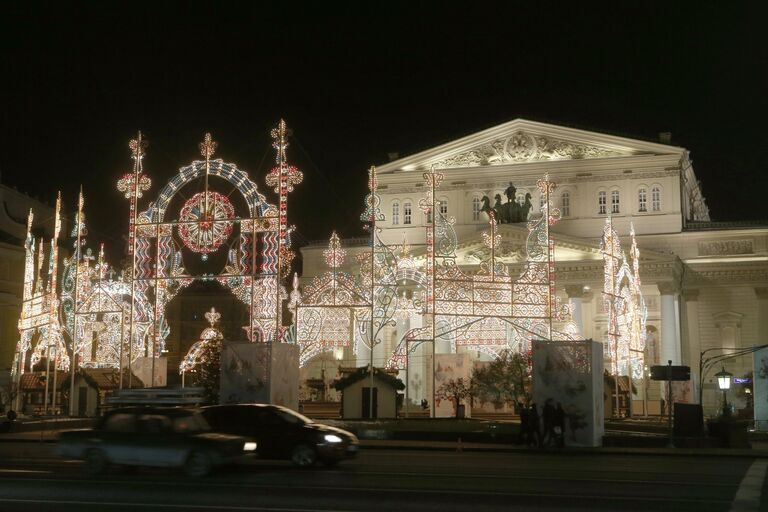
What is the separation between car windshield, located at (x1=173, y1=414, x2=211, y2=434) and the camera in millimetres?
18844

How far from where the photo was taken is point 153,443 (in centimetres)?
1869

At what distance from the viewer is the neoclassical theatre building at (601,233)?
6181 centimetres

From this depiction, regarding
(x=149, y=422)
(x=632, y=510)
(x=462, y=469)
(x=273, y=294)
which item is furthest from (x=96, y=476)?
(x=273, y=294)

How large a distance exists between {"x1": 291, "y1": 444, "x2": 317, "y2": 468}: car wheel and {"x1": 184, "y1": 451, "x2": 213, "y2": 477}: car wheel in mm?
3058

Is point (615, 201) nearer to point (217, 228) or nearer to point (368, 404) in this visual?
point (368, 404)

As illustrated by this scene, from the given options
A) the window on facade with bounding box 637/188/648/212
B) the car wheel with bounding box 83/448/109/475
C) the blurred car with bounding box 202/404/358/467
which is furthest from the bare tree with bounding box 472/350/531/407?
the car wheel with bounding box 83/448/109/475

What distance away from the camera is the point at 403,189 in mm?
69438

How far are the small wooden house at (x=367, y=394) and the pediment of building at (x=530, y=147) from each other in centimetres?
3207

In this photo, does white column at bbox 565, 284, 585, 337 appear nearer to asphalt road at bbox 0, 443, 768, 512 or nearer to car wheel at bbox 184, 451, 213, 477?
asphalt road at bbox 0, 443, 768, 512

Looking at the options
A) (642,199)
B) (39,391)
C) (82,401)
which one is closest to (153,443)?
(82,401)

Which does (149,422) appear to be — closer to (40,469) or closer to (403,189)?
(40,469)

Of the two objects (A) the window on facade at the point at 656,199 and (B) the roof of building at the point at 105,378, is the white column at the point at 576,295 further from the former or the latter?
(B) the roof of building at the point at 105,378

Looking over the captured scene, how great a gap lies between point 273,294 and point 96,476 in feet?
74.9

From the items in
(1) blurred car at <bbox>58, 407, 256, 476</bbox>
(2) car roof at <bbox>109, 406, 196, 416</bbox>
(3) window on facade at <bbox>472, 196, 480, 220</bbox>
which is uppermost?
(3) window on facade at <bbox>472, 196, 480, 220</bbox>
